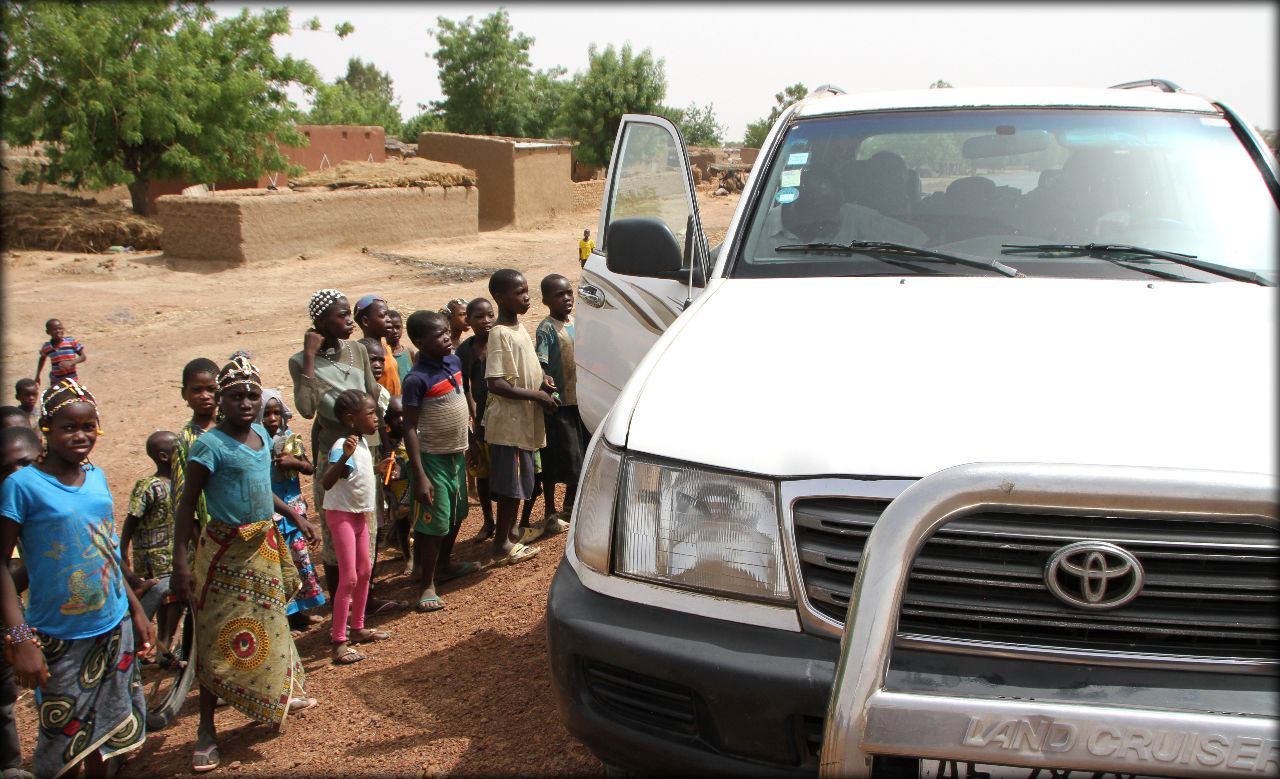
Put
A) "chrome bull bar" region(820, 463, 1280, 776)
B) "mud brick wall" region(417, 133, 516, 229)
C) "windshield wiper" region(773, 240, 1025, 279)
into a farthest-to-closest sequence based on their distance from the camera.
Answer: "mud brick wall" region(417, 133, 516, 229) < "windshield wiper" region(773, 240, 1025, 279) < "chrome bull bar" region(820, 463, 1280, 776)

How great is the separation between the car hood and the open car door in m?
1.09

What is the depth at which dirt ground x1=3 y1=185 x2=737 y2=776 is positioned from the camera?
3807 millimetres

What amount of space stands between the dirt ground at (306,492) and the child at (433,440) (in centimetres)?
35

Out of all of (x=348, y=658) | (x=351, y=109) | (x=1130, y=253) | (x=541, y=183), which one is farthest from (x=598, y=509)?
(x=351, y=109)

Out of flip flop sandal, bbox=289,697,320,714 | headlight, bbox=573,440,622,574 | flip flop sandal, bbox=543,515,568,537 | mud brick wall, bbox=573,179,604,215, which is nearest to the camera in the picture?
headlight, bbox=573,440,622,574

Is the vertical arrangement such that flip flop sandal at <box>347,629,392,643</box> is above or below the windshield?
below

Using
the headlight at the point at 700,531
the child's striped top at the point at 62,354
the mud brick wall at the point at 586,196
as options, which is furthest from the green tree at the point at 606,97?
the headlight at the point at 700,531

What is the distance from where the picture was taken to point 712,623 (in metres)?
Result: 2.20

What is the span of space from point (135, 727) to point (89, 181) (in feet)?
58.1

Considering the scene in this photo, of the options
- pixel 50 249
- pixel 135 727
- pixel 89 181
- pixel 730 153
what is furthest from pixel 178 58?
pixel 730 153

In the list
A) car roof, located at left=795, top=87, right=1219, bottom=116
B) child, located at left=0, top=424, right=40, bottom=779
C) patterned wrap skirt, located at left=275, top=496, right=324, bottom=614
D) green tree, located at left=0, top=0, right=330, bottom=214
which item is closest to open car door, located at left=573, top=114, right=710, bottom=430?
car roof, located at left=795, top=87, right=1219, bottom=116

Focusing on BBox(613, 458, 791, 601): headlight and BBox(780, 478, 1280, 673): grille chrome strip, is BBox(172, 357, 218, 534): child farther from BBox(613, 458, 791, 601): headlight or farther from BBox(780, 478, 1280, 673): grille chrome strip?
BBox(780, 478, 1280, 673): grille chrome strip

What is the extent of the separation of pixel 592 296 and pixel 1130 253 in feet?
8.69

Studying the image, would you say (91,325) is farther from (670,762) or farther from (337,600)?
(670,762)
